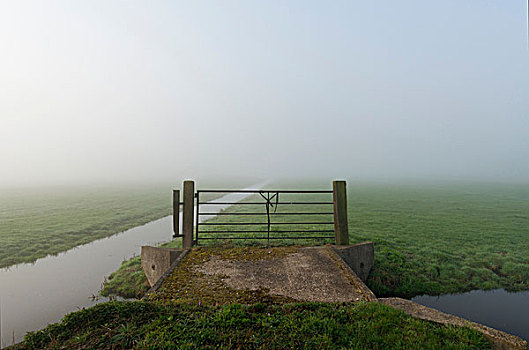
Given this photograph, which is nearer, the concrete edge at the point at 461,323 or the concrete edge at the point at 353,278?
the concrete edge at the point at 461,323

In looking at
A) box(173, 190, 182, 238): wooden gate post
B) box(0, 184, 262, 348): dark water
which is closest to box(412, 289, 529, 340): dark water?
box(173, 190, 182, 238): wooden gate post

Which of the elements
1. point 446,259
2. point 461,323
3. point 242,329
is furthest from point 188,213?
point 446,259

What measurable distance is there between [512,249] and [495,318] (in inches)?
221

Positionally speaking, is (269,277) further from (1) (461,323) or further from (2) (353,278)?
(1) (461,323)

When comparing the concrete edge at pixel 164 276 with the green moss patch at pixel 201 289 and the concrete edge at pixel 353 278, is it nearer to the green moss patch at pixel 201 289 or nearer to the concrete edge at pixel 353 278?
the green moss patch at pixel 201 289

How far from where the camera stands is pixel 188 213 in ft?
23.4

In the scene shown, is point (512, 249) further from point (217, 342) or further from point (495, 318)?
point (217, 342)

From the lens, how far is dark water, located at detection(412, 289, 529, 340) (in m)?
5.51

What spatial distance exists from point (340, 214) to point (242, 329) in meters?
4.87

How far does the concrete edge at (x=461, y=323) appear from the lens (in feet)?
9.21

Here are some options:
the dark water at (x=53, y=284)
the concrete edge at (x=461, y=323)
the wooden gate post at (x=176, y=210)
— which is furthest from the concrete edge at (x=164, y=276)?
Answer: the concrete edge at (x=461, y=323)

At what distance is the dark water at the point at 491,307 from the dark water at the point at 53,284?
944cm

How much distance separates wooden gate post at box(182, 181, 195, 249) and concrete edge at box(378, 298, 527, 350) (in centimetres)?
523

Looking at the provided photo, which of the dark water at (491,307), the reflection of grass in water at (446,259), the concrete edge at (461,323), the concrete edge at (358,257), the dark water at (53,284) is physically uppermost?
the concrete edge at (461,323)
